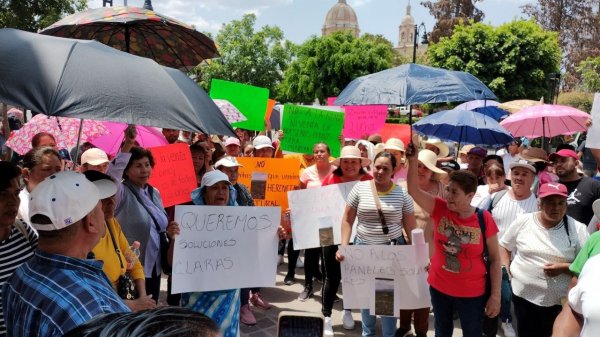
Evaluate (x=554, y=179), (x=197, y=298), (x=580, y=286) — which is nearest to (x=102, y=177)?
(x=197, y=298)

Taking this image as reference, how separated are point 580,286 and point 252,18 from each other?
37687mm

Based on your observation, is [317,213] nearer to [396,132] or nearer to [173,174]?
[173,174]

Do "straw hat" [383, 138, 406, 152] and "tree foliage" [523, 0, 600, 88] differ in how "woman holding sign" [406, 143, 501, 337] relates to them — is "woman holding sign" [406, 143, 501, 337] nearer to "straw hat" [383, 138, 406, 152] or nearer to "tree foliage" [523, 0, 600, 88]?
"straw hat" [383, 138, 406, 152]

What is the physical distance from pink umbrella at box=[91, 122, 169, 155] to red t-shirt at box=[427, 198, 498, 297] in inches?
137

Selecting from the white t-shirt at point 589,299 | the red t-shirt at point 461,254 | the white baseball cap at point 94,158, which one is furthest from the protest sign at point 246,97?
the white t-shirt at point 589,299

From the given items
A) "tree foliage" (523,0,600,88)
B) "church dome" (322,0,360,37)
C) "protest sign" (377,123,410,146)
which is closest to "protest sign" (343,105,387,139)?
"protest sign" (377,123,410,146)

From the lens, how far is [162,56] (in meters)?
3.91

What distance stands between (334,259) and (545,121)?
436cm

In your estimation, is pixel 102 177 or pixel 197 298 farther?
pixel 197 298

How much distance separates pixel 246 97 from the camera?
683 centimetres

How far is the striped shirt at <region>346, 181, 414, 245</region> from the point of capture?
4043 mm

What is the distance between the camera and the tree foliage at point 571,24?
115ft

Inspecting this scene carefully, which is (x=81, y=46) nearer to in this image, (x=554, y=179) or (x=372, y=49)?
(x=554, y=179)

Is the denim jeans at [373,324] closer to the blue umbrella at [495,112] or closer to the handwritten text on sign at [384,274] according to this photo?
the handwritten text on sign at [384,274]
